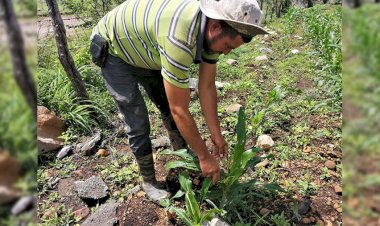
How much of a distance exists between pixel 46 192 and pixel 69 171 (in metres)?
0.30

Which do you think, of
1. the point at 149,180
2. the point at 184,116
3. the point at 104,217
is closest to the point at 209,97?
the point at 184,116

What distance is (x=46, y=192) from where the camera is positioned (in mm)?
2873

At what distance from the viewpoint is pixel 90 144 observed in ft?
11.1

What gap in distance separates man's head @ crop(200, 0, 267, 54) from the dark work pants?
77 centimetres

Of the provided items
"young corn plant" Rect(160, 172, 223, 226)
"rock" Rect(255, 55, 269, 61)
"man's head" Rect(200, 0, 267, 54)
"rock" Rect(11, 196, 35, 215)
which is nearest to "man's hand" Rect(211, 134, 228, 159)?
"young corn plant" Rect(160, 172, 223, 226)

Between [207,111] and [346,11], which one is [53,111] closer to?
[207,111]

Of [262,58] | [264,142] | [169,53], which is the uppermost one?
[169,53]

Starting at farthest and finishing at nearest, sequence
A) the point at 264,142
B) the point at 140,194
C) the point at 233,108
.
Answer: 1. the point at 233,108
2. the point at 264,142
3. the point at 140,194

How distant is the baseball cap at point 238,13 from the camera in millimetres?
1566

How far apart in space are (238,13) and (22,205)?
1.35m

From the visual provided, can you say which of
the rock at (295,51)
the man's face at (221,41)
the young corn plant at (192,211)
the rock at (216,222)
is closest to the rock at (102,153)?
the young corn plant at (192,211)

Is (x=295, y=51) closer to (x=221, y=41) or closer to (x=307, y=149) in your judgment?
(x=307, y=149)

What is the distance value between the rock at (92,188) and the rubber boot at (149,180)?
0.35 m

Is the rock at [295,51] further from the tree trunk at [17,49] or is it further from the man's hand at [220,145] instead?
the tree trunk at [17,49]
